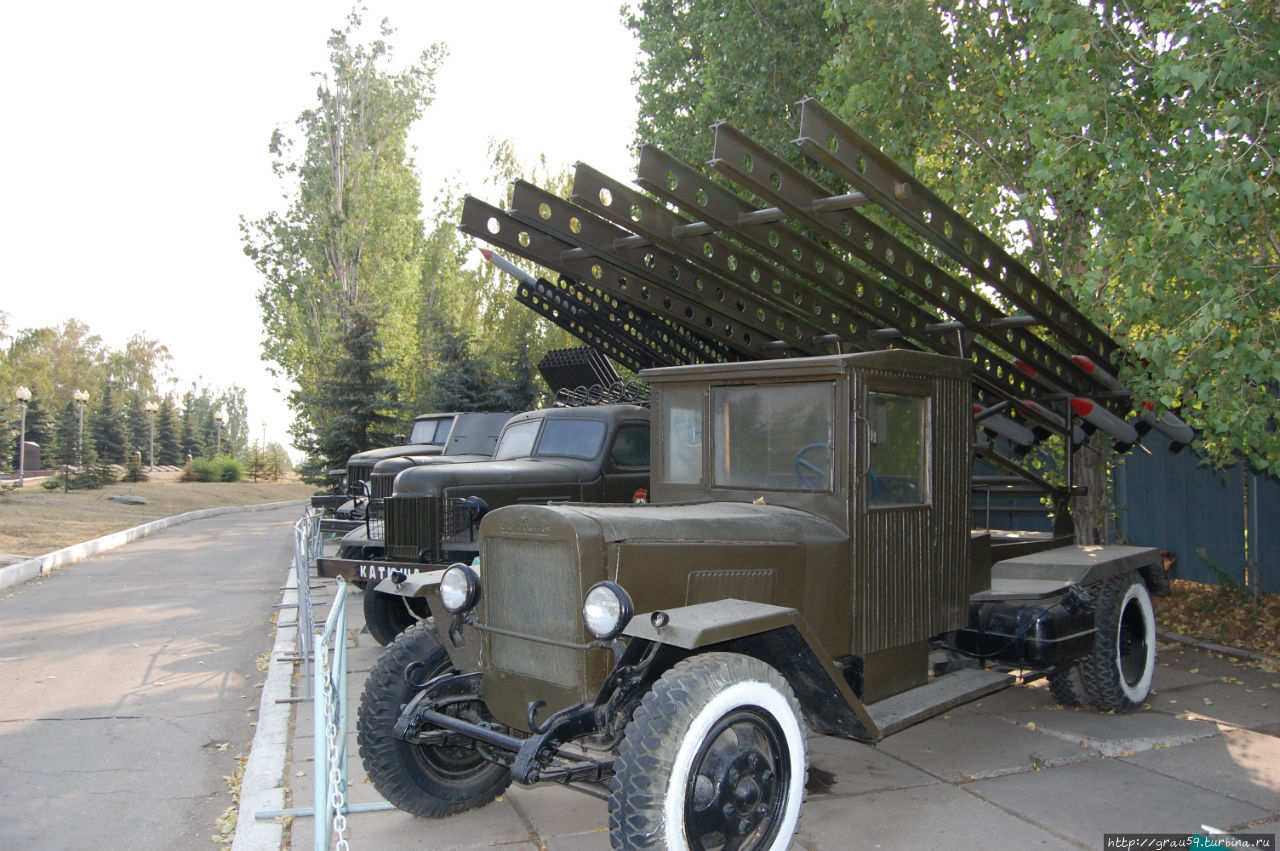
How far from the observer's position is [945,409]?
199 inches

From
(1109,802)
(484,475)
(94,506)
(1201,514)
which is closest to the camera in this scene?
(1109,802)

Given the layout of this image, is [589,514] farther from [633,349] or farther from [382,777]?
[633,349]

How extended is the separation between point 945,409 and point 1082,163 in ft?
9.77

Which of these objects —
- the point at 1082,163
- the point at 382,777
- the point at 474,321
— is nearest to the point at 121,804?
the point at 382,777

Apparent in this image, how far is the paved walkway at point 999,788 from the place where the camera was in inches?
156

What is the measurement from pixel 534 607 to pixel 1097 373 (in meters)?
5.32

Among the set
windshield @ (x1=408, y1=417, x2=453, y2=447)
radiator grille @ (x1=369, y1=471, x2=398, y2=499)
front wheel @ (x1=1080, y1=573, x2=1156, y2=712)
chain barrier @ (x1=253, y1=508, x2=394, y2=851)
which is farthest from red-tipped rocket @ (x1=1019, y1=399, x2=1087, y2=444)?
windshield @ (x1=408, y1=417, x2=453, y2=447)

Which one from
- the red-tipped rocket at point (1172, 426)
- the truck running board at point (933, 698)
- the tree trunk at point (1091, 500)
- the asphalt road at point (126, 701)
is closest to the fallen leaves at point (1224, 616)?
the tree trunk at point (1091, 500)

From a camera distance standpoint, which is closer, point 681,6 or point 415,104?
point 681,6

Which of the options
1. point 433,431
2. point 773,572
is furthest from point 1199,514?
point 433,431

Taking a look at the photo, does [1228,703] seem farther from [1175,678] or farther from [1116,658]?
[1116,658]

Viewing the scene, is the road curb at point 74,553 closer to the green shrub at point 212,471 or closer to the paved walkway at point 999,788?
the paved walkway at point 999,788

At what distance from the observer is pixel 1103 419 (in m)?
7.15

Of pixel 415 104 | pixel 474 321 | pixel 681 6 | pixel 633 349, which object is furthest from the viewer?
pixel 415 104
